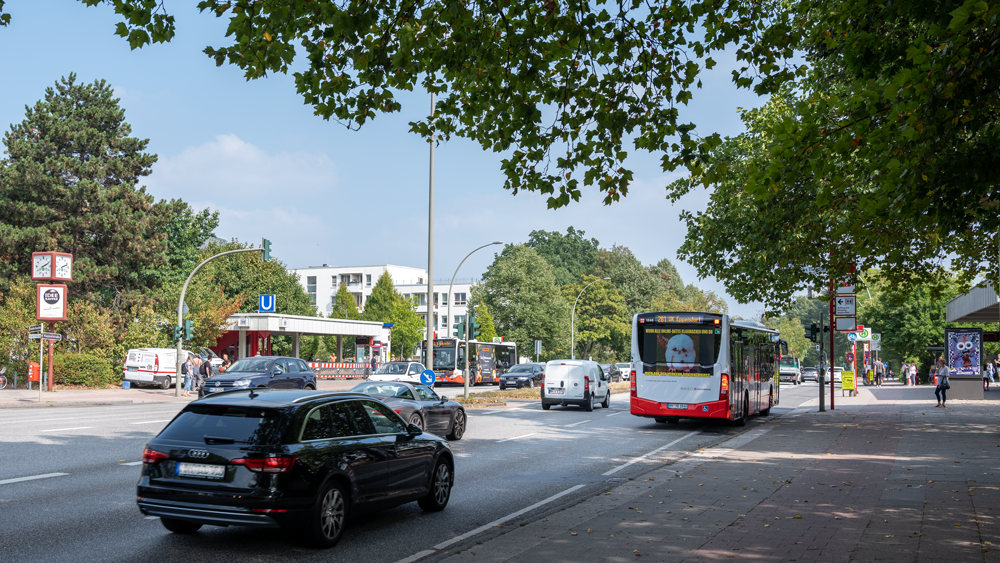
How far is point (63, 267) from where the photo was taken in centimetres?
3712

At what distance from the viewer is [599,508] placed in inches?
373

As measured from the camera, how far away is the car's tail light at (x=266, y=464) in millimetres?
7012

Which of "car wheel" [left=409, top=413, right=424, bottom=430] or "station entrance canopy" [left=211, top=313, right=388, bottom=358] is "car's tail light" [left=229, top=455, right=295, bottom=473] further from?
"station entrance canopy" [left=211, top=313, right=388, bottom=358]

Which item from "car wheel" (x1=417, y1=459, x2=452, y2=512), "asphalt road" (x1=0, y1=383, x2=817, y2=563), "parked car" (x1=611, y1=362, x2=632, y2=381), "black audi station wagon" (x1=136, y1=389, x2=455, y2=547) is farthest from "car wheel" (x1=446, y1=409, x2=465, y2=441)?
"parked car" (x1=611, y1=362, x2=632, y2=381)

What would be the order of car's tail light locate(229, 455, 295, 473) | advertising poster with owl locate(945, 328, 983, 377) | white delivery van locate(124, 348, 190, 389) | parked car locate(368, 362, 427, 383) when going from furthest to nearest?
white delivery van locate(124, 348, 190, 389)
parked car locate(368, 362, 427, 383)
advertising poster with owl locate(945, 328, 983, 377)
car's tail light locate(229, 455, 295, 473)

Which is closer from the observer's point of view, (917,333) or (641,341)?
(641,341)

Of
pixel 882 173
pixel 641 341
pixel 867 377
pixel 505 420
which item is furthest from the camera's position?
pixel 867 377

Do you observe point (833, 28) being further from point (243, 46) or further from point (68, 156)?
point (68, 156)

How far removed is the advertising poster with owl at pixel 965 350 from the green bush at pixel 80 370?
122 ft

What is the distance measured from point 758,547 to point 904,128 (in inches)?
148

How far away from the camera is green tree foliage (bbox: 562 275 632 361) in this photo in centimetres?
8231

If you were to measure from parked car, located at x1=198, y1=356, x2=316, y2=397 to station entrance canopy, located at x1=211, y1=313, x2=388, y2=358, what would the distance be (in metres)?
21.1

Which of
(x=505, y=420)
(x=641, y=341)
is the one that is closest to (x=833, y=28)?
(x=641, y=341)

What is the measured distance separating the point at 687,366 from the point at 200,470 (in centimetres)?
1543
